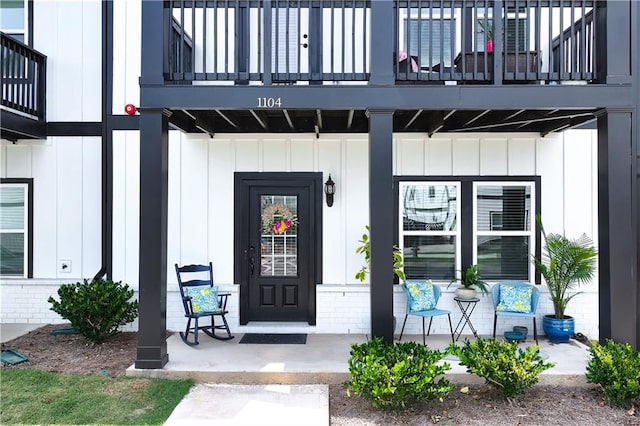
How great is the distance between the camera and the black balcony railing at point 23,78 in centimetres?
562

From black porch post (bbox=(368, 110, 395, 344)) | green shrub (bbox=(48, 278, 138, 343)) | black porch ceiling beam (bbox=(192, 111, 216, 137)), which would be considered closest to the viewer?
black porch post (bbox=(368, 110, 395, 344))

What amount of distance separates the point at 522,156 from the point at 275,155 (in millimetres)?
3299

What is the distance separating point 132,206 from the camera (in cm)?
607

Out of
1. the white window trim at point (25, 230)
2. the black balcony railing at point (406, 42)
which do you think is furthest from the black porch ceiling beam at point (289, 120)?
the white window trim at point (25, 230)

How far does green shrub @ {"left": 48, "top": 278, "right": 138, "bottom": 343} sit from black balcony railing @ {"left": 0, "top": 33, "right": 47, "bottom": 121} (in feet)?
8.35

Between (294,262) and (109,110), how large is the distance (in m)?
3.25

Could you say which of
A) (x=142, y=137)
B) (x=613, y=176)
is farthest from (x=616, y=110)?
(x=142, y=137)

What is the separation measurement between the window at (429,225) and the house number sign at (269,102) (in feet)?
7.78

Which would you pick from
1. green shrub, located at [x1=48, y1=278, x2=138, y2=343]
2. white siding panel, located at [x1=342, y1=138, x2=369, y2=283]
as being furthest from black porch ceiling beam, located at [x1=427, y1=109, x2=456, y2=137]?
green shrub, located at [x1=48, y1=278, x2=138, y2=343]

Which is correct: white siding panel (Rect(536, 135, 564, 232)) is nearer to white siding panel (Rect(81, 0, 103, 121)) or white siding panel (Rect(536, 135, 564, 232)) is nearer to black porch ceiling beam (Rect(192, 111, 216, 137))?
black porch ceiling beam (Rect(192, 111, 216, 137))

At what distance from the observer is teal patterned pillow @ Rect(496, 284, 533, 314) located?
540 cm

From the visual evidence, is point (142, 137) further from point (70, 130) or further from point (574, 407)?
point (574, 407)

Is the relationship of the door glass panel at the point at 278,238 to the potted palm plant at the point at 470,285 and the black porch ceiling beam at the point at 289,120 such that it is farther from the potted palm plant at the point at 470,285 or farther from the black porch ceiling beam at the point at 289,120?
the potted palm plant at the point at 470,285

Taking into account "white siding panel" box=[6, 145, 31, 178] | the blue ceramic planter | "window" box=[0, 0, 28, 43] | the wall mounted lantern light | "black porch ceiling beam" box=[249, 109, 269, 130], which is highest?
"window" box=[0, 0, 28, 43]
